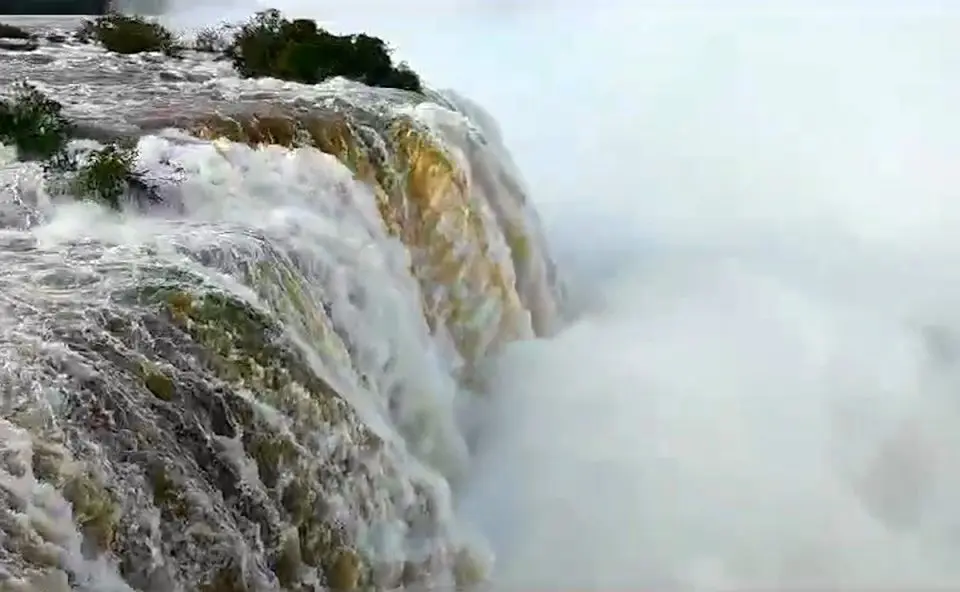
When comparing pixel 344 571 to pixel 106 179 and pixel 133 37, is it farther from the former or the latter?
pixel 133 37

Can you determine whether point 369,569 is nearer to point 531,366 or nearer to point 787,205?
point 531,366

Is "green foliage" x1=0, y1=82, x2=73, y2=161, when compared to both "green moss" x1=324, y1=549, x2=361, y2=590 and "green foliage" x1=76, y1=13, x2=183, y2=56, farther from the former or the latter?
"green foliage" x1=76, y1=13, x2=183, y2=56

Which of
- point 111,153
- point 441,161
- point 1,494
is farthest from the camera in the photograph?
point 441,161

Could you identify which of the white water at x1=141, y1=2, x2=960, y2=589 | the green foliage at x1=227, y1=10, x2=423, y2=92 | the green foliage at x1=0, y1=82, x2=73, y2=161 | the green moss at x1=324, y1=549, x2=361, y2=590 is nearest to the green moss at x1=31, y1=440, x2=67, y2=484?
the green moss at x1=324, y1=549, x2=361, y2=590

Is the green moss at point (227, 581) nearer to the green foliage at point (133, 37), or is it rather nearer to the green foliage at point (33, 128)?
the green foliage at point (33, 128)

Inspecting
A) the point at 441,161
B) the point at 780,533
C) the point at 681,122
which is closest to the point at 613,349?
the point at 441,161

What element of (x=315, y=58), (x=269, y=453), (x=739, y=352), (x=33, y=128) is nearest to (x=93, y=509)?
(x=269, y=453)
